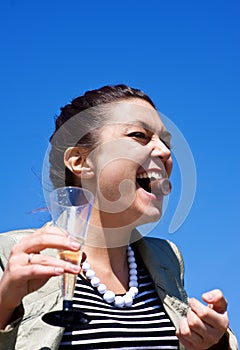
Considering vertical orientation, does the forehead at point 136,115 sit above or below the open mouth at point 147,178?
above

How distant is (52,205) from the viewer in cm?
405

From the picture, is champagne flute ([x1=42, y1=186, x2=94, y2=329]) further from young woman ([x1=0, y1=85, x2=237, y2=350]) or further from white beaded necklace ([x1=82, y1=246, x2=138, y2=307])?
white beaded necklace ([x1=82, y1=246, x2=138, y2=307])

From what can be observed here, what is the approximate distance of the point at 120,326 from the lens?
4520 millimetres

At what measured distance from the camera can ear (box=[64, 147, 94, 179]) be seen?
17.6 ft

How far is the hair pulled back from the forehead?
0.26 ft

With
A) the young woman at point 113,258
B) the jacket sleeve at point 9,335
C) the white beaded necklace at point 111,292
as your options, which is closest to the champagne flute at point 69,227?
the young woman at point 113,258

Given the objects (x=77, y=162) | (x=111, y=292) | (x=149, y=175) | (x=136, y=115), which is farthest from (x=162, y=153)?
(x=111, y=292)

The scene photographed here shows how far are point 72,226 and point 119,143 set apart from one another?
1.43 m

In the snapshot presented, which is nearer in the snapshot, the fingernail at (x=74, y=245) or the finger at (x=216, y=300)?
the fingernail at (x=74, y=245)

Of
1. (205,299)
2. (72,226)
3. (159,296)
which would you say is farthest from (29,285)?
(159,296)

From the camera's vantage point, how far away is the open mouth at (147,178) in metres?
5.13

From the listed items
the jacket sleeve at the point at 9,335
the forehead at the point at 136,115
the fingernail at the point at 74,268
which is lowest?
the jacket sleeve at the point at 9,335

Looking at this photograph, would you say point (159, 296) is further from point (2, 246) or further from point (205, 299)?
point (2, 246)

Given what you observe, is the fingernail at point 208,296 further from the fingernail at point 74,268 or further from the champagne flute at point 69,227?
the fingernail at point 74,268
